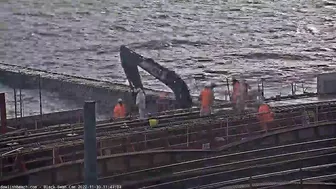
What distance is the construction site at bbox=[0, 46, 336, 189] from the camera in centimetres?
1110

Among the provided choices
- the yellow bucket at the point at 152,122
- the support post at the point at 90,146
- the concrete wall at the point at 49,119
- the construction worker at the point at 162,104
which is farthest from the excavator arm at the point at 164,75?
the support post at the point at 90,146

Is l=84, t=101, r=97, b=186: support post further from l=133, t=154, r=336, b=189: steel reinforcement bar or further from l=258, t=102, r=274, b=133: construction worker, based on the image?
l=258, t=102, r=274, b=133: construction worker

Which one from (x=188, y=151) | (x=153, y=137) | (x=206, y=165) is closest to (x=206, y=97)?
(x=153, y=137)

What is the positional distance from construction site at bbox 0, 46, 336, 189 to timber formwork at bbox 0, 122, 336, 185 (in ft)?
0.05

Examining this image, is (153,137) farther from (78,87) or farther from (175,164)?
(78,87)

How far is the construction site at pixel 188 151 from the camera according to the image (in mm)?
11102

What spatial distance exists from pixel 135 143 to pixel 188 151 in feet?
3.07

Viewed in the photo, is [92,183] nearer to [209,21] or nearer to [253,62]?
[253,62]

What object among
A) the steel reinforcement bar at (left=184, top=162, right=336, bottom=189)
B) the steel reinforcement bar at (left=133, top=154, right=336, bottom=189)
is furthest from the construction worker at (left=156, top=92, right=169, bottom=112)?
the steel reinforcement bar at (left=184, top=162, right=336, bottom=189)

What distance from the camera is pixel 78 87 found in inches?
1008

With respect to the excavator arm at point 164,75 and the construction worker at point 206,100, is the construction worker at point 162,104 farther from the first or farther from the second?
the construction worker at point 206,100

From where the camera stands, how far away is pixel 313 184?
11.0 metres

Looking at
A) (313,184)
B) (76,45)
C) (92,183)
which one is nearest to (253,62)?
(76,45)

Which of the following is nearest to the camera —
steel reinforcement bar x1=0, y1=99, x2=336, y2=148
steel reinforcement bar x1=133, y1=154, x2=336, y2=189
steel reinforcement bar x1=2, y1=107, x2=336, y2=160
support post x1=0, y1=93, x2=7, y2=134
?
steel reinforcement bar x1=133, y1=154, x2=336, y2=189
